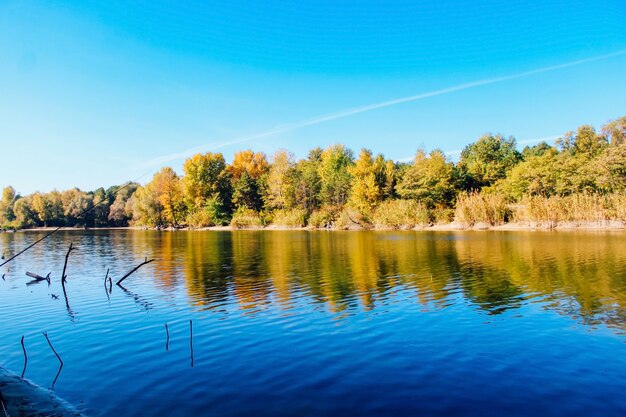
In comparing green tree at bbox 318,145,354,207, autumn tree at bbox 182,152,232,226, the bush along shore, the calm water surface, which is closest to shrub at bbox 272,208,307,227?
the bush along shore

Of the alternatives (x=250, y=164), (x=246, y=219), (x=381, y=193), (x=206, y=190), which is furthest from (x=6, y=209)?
(x=381, y=193)

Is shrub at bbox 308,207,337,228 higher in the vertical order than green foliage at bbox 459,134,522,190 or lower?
lower

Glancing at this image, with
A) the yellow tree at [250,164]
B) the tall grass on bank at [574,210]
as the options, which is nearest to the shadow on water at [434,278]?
the tall grass on bank at [574,210]

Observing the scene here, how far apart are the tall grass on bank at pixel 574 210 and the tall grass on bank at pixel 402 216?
687 inches

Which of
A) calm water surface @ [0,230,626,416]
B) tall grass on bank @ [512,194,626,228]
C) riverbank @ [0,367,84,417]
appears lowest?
calm water surface @ [0,230,626,416]

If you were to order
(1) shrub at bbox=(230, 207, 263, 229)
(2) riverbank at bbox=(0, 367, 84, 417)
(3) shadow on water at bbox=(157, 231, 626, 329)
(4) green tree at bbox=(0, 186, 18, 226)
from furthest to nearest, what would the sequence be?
(4) green tree at bbox=(0, 186, 18, 226) < (1) shrub at bbox=(230, 207, 263, 229) < (3) shadow on water at bbox=(157, 231, 626, 329) < (2) riverbank at bbox=(0, 367, 84, 417)

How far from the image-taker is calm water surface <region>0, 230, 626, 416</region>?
8.97 meters

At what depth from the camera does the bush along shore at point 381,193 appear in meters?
65.8

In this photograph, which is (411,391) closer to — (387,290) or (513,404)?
(513,404)

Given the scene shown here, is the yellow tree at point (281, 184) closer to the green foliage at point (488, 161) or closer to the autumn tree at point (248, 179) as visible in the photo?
the autumn tree at point (248, 179)

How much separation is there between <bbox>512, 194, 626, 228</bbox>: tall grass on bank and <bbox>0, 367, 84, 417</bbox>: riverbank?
64.8m

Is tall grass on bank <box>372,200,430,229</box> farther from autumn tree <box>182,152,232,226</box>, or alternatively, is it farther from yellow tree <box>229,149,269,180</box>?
yellow tree <box>229,149,269,180</box>

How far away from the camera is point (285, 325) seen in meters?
15.1

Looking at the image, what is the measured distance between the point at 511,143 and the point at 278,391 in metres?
116
